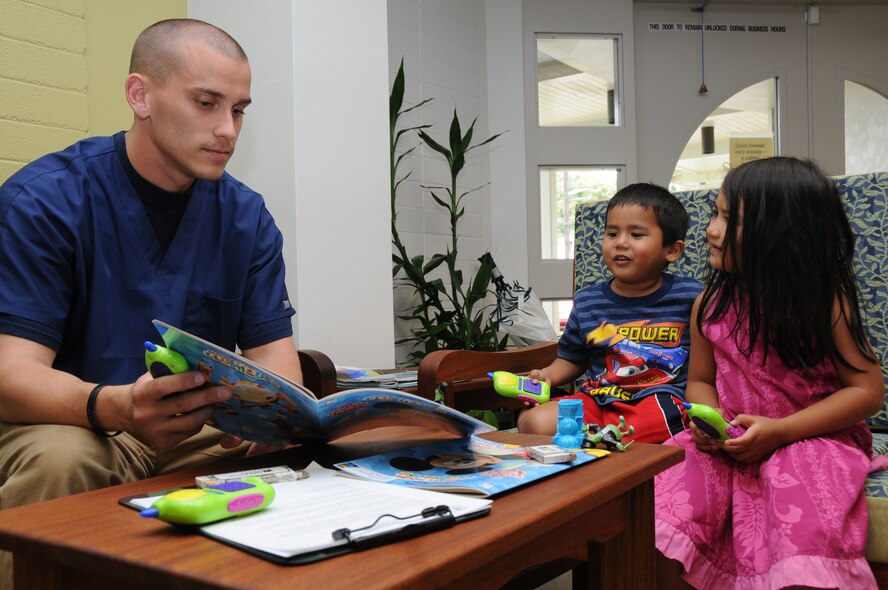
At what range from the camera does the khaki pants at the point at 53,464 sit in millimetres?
986

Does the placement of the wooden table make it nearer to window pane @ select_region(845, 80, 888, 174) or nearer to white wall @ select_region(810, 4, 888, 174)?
white wall @ select_region(810, 4, 888, 174)

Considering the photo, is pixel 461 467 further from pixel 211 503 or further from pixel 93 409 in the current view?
pixel 93 409

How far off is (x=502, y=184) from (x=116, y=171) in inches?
112

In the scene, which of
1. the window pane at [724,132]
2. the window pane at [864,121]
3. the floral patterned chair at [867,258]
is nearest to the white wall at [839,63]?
the window pane at [864,121]

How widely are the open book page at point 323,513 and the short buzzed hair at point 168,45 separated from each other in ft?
2.81

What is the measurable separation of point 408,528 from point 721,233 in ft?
3.53

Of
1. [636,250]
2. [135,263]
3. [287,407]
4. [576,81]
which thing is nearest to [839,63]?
[576,81]

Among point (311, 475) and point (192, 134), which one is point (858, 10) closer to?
point (192, 134)

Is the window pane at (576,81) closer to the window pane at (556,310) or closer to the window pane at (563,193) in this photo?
the window pane at (563,193)

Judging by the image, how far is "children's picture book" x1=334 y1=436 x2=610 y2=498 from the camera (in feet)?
2.69

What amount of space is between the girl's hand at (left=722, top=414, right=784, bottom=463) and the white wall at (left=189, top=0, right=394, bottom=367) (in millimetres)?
1267

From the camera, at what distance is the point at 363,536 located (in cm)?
61

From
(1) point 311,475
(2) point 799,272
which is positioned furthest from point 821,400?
(1) point 311,475

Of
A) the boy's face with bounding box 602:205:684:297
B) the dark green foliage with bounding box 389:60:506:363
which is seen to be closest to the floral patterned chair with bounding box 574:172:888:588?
the boy's face with bounding box 602:205:684:297
